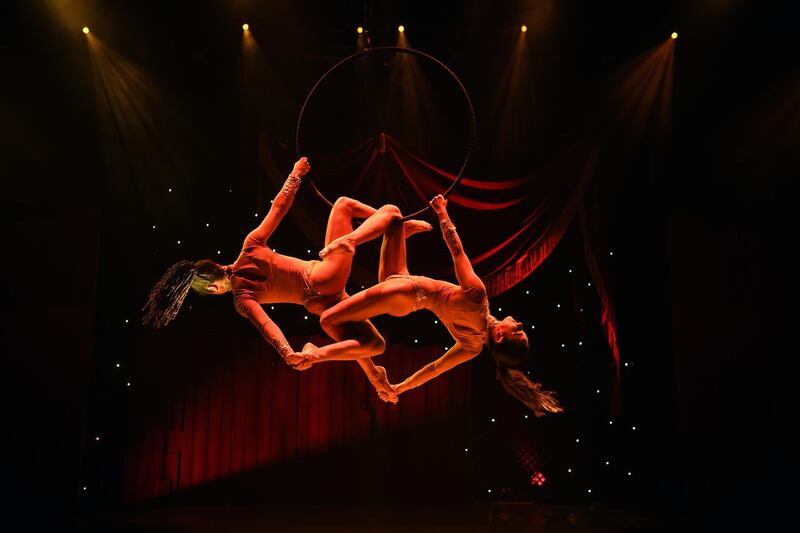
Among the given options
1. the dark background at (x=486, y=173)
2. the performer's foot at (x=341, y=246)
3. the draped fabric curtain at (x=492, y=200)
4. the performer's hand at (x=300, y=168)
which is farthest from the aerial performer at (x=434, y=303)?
the dark background at (x=486, y=173)

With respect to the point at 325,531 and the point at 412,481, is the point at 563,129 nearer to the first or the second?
the point at 412,481

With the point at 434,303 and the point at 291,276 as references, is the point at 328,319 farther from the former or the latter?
the point at 434,303

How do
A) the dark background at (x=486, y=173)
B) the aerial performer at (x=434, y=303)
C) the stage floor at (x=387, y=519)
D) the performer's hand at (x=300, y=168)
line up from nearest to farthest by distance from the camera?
the aerial performer at (x=434, y=303) < the performer's hand at (x=300, y=168) < the stage floor at (x=387, y=519) < the dark background at (x=486, y=173)

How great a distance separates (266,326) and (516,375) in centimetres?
146

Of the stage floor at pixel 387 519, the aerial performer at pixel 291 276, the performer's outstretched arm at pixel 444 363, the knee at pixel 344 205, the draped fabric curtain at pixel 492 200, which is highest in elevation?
the draped fabric curtain at pixel 492 200

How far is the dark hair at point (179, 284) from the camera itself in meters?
3.89

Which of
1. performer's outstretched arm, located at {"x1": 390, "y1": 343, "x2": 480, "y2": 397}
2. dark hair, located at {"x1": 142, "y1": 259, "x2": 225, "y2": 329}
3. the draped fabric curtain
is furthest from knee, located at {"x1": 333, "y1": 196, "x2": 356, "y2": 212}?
the draped fabric curtain

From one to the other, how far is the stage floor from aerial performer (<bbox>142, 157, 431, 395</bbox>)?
6.48ft

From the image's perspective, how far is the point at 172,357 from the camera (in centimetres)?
639

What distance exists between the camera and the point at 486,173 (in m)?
5.98

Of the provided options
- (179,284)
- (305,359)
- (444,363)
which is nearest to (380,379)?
(444,363)

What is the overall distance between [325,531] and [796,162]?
17.4ft

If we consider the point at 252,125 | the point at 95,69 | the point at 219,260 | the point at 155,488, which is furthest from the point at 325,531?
the point at 95,69

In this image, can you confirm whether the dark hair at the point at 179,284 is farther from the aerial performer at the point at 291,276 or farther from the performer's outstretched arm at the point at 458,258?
the performer's outstretched arm at the point at 458,258
